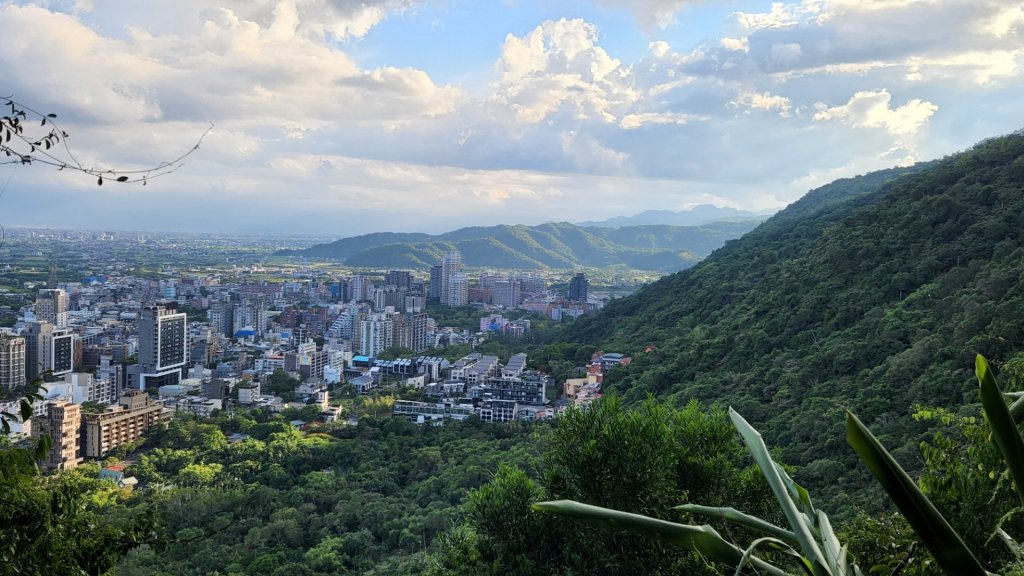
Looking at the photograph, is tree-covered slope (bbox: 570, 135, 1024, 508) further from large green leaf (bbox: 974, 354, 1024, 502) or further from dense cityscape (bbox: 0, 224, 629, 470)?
large green leaf (bbox: 974, 354, 1024, 502)

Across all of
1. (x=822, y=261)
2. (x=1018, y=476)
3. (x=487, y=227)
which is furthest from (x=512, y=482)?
(x=487, y=227)

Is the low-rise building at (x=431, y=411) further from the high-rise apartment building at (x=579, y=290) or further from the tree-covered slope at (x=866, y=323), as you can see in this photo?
the high-rise apartment building at (x=579, y=290)

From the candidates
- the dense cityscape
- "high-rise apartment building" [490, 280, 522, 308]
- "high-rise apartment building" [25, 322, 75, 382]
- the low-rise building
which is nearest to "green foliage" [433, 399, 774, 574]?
the dense cityscape

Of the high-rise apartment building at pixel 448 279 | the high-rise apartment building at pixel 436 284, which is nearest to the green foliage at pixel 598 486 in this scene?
the high-rise apartment building at pixel 448 279

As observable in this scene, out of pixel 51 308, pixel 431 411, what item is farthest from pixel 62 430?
pixel 51 308

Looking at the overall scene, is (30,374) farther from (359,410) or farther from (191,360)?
(359,410)
